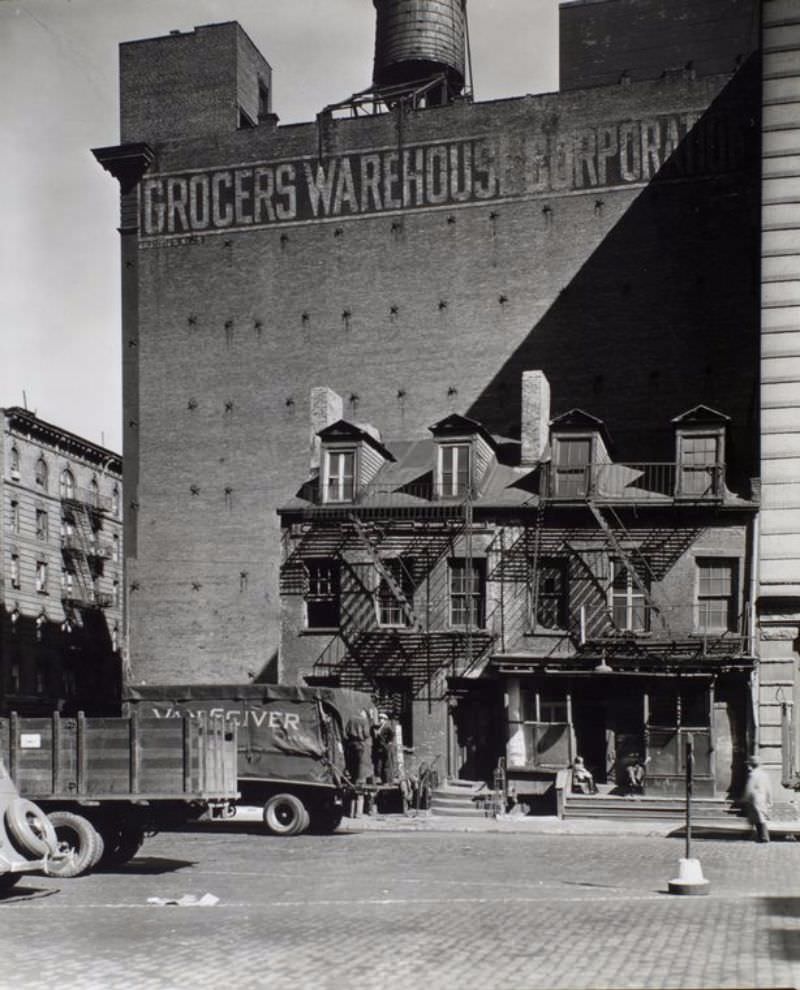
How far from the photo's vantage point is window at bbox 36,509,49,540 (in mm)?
60300

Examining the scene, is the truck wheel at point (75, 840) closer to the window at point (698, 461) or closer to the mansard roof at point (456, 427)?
the mansard roof at point (456, 427)

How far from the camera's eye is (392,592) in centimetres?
3697

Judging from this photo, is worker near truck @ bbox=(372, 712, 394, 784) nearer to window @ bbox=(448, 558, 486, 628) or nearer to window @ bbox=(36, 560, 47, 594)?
window @ bbox=(448, 558, 486, 628)

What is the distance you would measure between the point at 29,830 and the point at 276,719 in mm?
11071

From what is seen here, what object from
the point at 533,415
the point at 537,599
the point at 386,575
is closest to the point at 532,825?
the point at 537,599

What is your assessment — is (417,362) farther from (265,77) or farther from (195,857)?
(195,857)

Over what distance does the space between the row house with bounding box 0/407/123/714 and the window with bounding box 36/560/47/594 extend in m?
0.04

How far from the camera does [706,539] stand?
35219mm

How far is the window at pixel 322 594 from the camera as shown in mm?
37906

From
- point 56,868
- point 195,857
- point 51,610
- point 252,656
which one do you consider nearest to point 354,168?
point 252,656

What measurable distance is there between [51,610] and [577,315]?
28.4 meters

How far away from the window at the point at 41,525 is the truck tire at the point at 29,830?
144ft

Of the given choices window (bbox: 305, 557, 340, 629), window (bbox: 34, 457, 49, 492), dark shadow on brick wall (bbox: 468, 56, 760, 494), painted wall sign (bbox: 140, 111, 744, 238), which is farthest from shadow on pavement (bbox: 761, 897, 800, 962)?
window (bbox: 34, 457, 49, 492)

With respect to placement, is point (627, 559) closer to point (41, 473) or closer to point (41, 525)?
point (41, 525)
